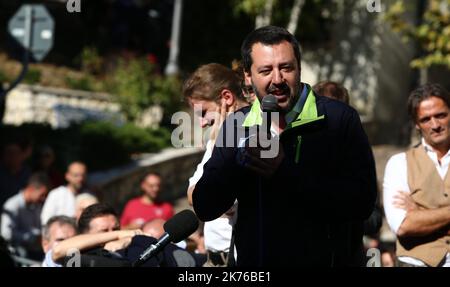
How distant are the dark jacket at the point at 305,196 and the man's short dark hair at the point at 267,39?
0.24 meters

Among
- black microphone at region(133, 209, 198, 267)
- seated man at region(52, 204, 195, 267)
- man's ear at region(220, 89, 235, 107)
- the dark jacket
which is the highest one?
man's ear at region(220, 89, 235, 107)

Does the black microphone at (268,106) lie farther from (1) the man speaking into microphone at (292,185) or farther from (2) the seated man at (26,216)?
(2) the seated man at (26,216)

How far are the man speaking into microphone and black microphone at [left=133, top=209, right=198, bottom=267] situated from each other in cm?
33

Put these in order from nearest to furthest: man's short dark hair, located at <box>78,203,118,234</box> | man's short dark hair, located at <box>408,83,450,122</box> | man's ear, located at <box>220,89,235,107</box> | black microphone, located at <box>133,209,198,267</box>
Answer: black microphone, located at <box>133,209,198,267</box> → man's ear, located at <box>220,89,235,107</box> → man's short dark hair, located at <box>408,83,450,122</box> → man's short dark hair, located at <box>78,203,118,234</box>

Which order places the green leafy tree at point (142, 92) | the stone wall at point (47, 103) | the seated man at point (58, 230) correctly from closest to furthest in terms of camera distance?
the seated man at point (58, 230), the green leafy tree at point (142, 92), the stone wall at point (47, 103)

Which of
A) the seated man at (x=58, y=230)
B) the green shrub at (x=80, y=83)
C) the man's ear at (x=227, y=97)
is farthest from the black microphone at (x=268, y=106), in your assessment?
the green shrub at (x=80, y=83)

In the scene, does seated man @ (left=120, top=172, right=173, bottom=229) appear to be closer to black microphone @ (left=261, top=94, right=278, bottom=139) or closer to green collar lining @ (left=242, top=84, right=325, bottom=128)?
green collar lining @ (left=242, top=84, right=325, bottom=128)

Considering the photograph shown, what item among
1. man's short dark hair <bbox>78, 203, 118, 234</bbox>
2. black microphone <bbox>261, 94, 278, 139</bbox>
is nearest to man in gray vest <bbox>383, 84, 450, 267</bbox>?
man's short dark hair <bbox>78, 203, 118, 234</bbox>

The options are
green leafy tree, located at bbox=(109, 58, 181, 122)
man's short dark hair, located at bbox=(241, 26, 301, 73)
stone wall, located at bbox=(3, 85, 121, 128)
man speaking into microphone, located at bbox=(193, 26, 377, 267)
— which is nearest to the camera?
man speaking into microphone, located at bbox=(193, 26, 377, 267)

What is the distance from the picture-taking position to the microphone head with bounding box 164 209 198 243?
389 centimetres

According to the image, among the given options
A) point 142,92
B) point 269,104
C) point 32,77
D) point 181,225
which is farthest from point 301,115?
point 32,77

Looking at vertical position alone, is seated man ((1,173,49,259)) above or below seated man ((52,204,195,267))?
below

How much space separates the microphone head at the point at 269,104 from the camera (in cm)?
327

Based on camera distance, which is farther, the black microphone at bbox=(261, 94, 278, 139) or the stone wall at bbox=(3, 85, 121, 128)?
the stone wall at bbox=(3, 85, 121, 128)
